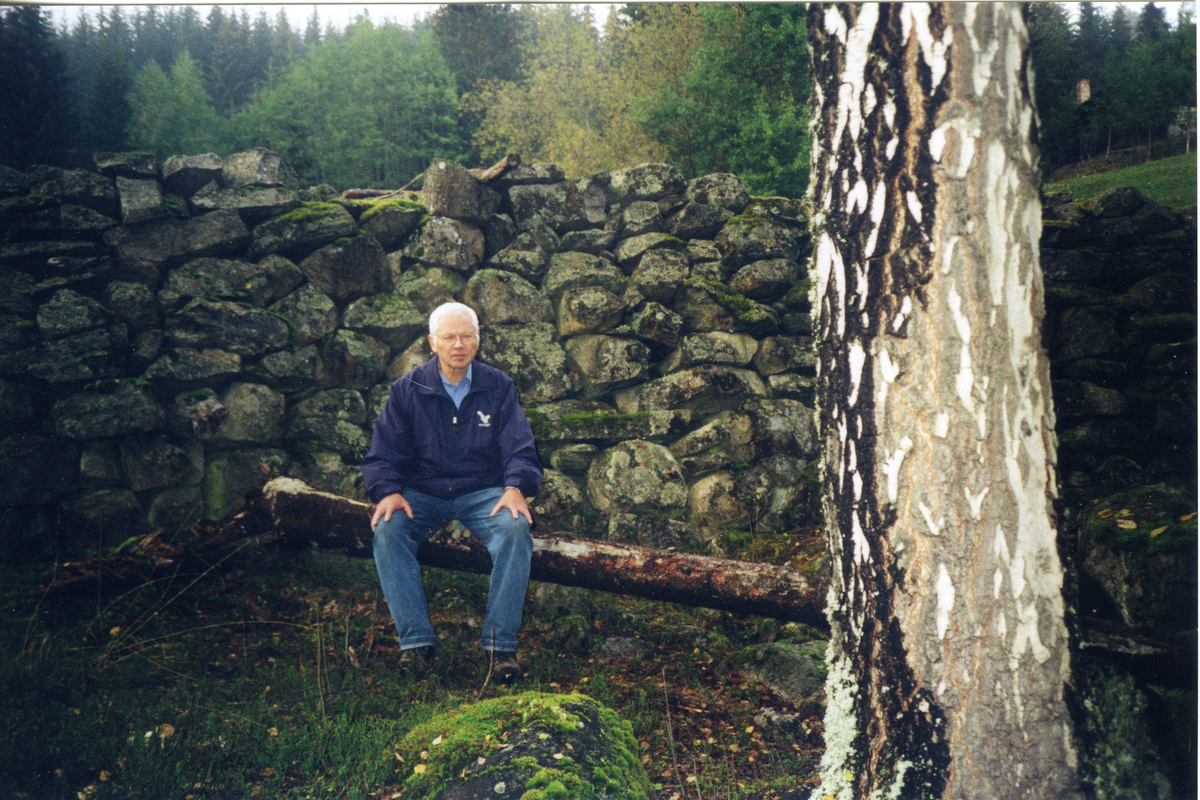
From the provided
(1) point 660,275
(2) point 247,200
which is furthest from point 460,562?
(2) point 247,200

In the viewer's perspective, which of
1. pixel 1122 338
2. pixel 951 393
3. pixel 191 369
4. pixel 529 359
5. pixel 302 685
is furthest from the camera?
pixel 529 359

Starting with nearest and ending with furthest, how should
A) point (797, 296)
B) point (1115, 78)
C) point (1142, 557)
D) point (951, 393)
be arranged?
point (951, 393)
point (1142, 557)
point (1115, 78)
point (797, 296)

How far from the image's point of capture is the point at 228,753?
2.50 meters

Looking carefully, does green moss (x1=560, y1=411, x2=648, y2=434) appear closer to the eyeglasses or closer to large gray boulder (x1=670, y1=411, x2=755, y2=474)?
large gray boulder (x1=670, y1=411, x2=755, y2=474)

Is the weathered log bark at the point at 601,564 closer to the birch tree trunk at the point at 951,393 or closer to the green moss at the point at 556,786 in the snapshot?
the birch tree trunk at the point at 951,393

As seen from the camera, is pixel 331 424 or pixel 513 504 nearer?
pixel 513 504

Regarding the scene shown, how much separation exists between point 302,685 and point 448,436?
1.35m

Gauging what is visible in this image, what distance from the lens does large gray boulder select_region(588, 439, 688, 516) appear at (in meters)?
4.83

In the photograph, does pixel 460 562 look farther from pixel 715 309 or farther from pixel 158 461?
pixel 715 309

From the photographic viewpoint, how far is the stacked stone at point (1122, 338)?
3.69m

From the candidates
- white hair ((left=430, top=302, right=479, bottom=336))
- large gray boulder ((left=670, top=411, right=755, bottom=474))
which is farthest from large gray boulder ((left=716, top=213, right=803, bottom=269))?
white hair ((left=430, top=302, right=479, bottom=336))

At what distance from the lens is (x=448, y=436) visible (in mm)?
3461

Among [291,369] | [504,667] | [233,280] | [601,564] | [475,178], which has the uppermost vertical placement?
[475,178]

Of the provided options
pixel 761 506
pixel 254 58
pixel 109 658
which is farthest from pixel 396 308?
pixel 761 506
